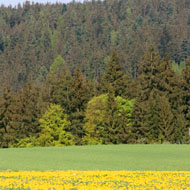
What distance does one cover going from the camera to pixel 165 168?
30109 millimetres

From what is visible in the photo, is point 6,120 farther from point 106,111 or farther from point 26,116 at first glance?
point 106,111

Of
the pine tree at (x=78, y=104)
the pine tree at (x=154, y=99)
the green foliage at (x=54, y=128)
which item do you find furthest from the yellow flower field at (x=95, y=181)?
the pine tree at (x=78, y=104)

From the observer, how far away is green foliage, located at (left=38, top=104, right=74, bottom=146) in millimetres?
84125

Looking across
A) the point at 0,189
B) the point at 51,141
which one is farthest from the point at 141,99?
the point at 0,189

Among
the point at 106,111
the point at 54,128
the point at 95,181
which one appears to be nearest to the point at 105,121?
the point at 106,111

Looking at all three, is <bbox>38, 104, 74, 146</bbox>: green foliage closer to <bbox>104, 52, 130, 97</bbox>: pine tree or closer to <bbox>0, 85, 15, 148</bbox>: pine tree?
<bbox>0, 85, 15, 148</bbox>: pine tree

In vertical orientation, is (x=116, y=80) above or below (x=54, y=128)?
above

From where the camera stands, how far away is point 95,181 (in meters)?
21.5

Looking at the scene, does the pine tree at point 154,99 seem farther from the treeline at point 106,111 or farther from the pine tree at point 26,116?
the pine tree at point 26,116

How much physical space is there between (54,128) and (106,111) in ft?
35.3

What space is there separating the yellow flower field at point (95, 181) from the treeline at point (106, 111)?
2056 inches

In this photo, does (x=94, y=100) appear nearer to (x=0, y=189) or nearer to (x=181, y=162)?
(x=181, y=162)

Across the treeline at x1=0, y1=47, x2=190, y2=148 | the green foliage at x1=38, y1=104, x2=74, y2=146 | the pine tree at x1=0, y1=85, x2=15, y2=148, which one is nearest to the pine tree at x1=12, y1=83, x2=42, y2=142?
the treeline at x1=0, y1=47, x2=190, y2=148

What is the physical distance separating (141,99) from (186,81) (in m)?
9.90
